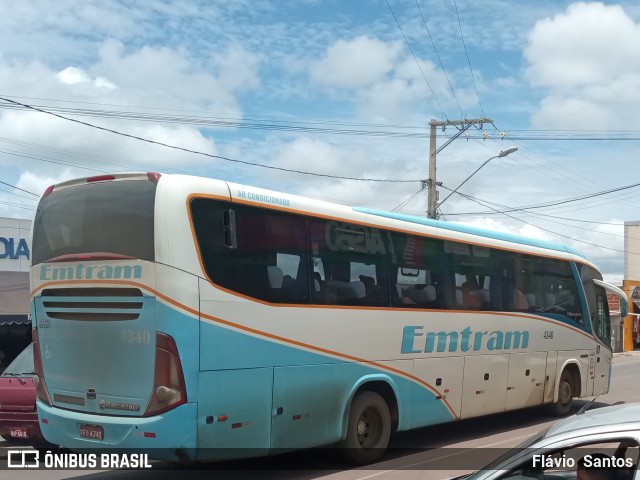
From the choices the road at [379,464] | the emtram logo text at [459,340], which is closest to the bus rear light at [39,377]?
the road at [379,464]

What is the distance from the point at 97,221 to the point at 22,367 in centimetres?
400

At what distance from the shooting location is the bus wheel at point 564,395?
14.0 m

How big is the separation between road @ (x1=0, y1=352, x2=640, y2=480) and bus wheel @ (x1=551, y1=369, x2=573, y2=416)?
1789 mm

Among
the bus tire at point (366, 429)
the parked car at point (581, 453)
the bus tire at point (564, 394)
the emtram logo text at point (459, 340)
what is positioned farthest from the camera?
the bus tire at point (564, 394)

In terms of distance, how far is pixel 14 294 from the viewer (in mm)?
19688

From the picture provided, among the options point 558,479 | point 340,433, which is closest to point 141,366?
point 340,433

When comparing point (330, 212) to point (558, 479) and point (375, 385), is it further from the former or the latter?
point (558, 479)

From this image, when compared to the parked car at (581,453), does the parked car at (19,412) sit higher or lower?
lower

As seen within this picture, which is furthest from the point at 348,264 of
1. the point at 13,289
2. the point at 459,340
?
the point at 13,289

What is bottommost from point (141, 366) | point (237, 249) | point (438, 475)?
point (438, 475)

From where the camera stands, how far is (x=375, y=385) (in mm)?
9531

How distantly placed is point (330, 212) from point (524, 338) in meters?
5.44

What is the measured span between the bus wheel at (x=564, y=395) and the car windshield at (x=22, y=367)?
9.53m

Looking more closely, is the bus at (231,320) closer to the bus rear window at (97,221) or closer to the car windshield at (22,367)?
the bus rear window at (97,221)
